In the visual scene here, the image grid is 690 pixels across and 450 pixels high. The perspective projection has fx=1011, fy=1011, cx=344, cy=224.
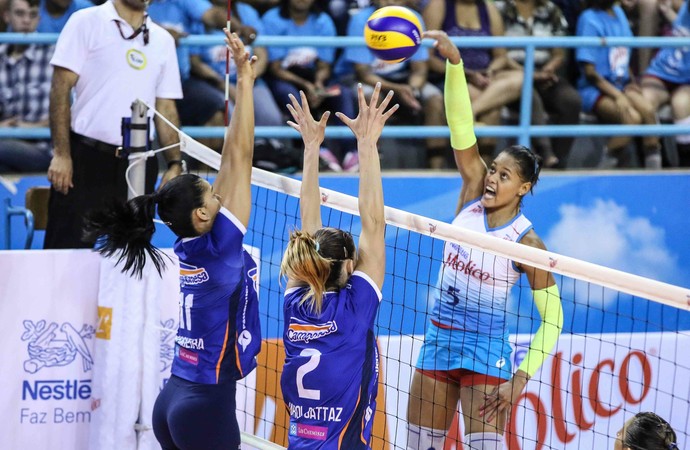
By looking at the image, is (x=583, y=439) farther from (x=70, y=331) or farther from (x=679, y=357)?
(x=70, y=331)

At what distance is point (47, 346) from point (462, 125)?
2421 millimetres

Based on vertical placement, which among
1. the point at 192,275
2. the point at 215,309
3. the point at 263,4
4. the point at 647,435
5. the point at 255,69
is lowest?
the point at 647,435

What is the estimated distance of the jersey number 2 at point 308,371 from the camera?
3988 millimetres

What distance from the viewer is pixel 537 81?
8352 mm

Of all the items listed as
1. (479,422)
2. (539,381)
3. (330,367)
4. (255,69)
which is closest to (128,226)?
(330,367)

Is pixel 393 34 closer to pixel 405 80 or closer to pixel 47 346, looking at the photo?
pixel 47 346

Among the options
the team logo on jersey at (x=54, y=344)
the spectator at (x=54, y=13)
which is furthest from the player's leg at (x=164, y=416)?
the spectator at (x=54, y=13)

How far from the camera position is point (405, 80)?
800cm

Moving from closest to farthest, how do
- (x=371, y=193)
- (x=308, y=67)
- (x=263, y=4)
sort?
(x=371, y=193) → (x=308, y=67) → (x=263, y=4)

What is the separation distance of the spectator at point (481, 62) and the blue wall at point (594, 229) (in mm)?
680

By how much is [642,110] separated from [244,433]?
4.84 m

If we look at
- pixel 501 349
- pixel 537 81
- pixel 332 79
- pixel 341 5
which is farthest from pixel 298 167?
pixel 501 349

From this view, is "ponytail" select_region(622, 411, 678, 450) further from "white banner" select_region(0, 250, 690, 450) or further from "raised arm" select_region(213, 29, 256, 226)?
"raised arm" select_region(213, 29, 256, 226)

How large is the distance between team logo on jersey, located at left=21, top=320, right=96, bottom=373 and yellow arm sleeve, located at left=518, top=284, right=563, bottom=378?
2.29 metres
